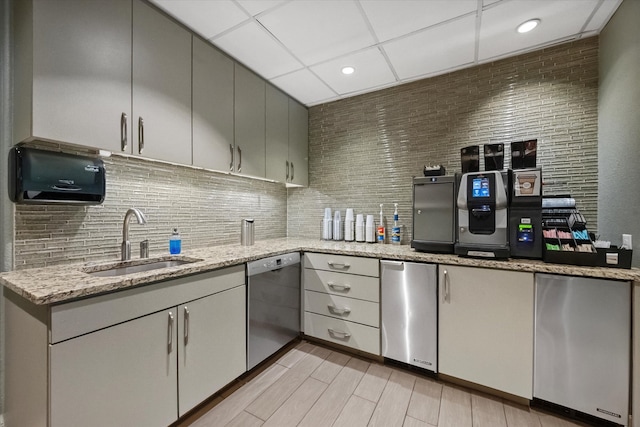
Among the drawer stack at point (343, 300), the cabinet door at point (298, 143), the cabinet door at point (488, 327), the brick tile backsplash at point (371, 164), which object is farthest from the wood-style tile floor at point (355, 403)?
the cabinet door at point (298, 143)

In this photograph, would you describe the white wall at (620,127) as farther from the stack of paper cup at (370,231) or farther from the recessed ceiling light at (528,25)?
the stack of paper cup at (370,231)

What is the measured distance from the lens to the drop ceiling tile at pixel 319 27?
1574 millimetres

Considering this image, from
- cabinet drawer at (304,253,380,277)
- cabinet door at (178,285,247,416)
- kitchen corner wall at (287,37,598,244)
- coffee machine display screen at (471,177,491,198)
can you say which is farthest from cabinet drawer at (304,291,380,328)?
coffee machine display screen at (471,177,491,198)

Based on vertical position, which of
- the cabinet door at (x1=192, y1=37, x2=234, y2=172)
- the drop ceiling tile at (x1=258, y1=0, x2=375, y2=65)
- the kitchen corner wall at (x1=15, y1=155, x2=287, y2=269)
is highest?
the drop ceiling tile at (x1=258, y1=0, x2=375, y2=65)

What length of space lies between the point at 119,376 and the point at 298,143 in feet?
7.86

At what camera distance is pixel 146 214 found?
1.81 m

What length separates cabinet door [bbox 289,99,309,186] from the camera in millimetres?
2781

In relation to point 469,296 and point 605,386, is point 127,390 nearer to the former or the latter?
point 469,296

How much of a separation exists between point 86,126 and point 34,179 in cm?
34

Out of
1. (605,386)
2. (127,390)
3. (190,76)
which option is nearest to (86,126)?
(190,76)

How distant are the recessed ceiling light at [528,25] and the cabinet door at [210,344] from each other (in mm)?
2551

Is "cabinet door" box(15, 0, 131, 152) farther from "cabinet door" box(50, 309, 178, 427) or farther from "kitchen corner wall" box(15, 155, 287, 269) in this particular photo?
"cabinet door" box(50, 309, 178, 427)

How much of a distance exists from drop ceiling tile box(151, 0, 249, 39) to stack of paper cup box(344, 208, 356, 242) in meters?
1.82

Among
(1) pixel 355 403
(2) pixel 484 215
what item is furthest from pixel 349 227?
(1) pixel 355 403
